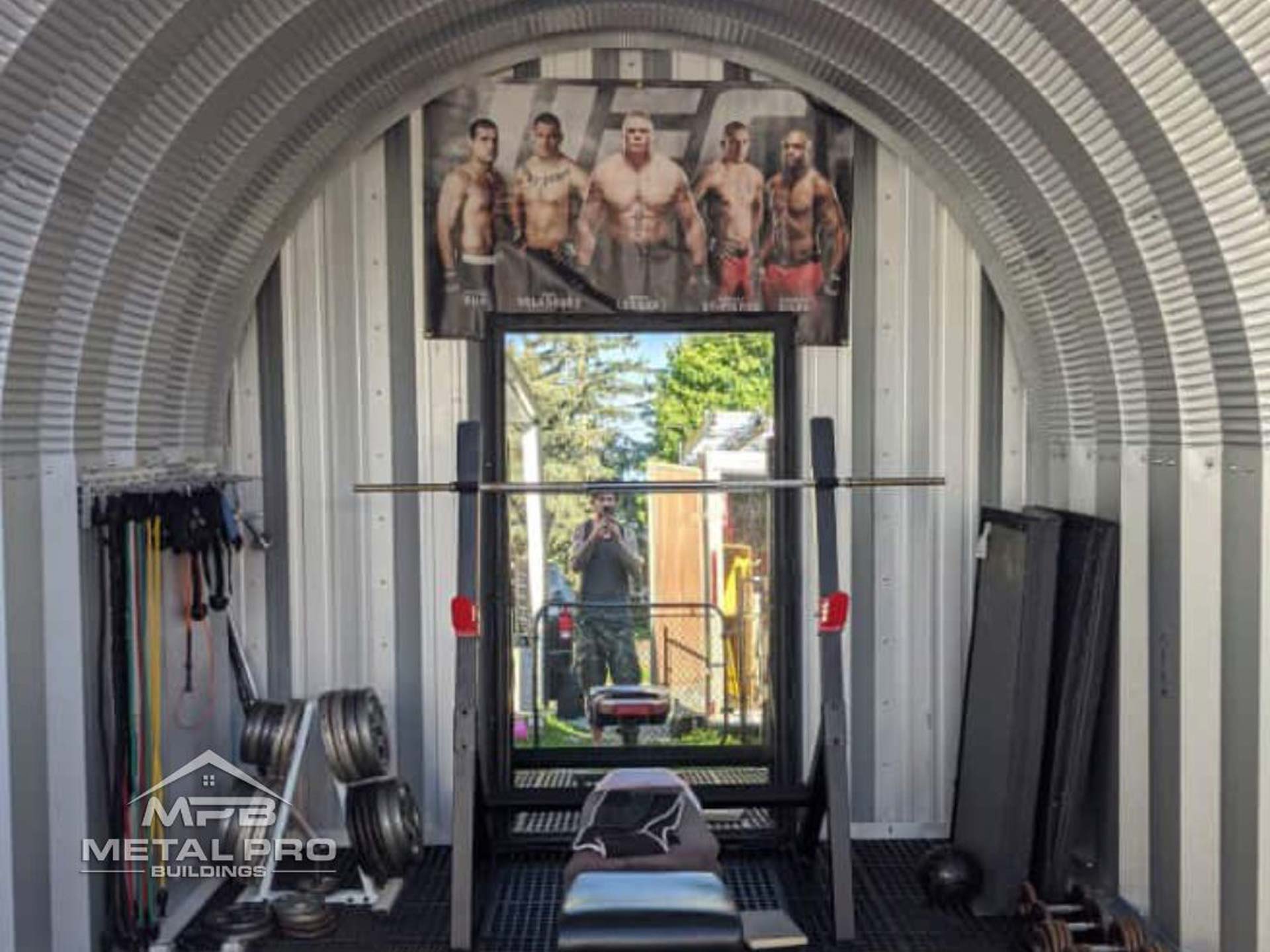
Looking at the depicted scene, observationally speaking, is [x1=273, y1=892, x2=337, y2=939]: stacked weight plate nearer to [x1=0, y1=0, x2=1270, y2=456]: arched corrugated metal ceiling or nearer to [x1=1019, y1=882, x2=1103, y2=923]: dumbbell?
[x1=0, y1=0, x2=1270, y2=456]: arched corrugated metal ceiling

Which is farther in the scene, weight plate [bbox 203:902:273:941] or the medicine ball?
the medicine ball

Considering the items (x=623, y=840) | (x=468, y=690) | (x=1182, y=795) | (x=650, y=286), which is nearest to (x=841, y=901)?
(x=623, y=840)

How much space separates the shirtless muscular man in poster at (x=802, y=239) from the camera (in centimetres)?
Answer: 514

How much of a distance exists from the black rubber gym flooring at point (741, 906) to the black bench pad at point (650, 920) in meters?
1.30

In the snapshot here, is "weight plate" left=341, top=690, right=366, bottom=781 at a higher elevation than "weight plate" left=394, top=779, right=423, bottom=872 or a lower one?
higher

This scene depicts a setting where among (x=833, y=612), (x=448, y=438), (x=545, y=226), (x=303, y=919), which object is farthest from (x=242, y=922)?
(x=545, y=226)

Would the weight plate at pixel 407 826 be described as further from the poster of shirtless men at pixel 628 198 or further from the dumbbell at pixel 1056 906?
the dumbbell at pixel 1056 906

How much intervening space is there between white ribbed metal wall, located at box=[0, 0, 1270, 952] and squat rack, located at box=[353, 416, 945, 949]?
92 cm

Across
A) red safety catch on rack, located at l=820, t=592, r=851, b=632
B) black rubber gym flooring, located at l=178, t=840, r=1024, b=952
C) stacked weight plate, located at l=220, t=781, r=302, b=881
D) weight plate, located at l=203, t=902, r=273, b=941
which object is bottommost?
black rubber gym flooring, located at l=178, t=840, r=1024, b=952

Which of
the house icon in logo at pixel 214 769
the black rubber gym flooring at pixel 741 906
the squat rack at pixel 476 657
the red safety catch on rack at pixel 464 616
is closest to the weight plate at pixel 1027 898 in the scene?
the black rubber gym flooring at pixel 741 906

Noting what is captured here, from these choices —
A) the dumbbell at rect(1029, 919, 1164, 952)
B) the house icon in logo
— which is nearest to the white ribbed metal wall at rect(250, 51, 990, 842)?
the house icon in logo

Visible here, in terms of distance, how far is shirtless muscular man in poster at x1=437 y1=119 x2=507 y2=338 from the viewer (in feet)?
Answer: 16.7

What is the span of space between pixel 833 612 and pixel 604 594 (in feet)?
4.35

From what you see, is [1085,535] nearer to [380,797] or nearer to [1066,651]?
[1066,651]
